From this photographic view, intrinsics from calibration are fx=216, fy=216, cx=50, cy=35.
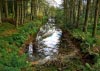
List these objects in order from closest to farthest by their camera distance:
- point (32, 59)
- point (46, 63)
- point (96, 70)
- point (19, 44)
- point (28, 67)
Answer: point (96, 70), point (28, 67), point (46, 63), point (32, 59), point (19, 44)

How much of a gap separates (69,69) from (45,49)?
7.85 meters

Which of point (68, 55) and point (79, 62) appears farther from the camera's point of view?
point (68, 55)

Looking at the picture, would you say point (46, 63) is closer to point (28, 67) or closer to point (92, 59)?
Answer: point (28, 67)

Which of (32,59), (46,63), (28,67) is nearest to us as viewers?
(28,67)

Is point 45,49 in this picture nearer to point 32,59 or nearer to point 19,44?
point 19,44

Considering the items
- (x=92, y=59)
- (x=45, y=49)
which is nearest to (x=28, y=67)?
(x=92, y=59)

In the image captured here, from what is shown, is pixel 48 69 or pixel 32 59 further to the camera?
pixel 32 59

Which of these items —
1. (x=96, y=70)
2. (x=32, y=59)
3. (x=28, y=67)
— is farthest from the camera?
(x=32, y=59)

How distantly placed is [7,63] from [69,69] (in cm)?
404

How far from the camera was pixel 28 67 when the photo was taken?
45.0 feet

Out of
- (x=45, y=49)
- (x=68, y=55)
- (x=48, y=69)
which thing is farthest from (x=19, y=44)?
(x=48, y=69)

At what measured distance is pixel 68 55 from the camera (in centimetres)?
1844

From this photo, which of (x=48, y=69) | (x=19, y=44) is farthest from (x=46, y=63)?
(x=19, y=44)

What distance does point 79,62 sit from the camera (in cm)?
1605
